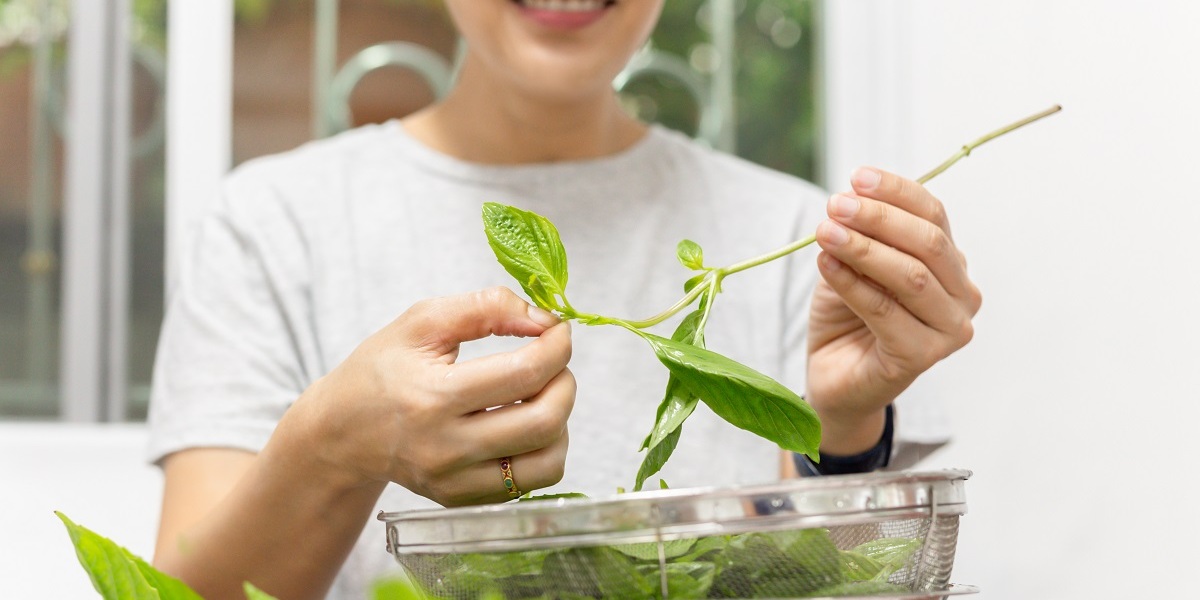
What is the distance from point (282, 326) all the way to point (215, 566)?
26 cm

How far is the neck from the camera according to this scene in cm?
96

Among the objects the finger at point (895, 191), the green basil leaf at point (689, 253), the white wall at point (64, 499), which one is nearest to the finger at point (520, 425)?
the green basil leaf at point (689, 253)

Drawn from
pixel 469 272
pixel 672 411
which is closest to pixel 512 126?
pixel 469 272

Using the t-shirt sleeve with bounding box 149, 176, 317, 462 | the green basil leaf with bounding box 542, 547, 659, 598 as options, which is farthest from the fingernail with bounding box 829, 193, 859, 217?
the t-shirt sleeve with bounding box 149, 176, 317, 462

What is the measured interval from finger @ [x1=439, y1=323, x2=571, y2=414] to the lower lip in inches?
16.0

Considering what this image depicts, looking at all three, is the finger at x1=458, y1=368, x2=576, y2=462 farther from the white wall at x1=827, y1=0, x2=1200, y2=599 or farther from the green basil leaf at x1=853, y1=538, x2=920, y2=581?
the white wall at x1=827, y1=0, x2=1200, y2=599

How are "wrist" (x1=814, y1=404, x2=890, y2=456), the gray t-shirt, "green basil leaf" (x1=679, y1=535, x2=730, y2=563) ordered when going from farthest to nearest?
the gray t-shirt, "wrist" (x1=814, y1=404, x2=890, y2=456), "green basil leaf" (x1=679, y1=535, x2=730, y2=563)

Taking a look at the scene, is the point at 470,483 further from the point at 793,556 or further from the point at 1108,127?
the point at 1108,127

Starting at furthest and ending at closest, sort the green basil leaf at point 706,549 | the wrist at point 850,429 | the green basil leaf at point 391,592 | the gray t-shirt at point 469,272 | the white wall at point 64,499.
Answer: the white wall at point 64,499
the gray t-shirt at point 469,272
the wrist at point 850,429
the green basil leaf at point 706,549
the green basil leaf at point 391,592

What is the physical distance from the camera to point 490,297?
0.48 m

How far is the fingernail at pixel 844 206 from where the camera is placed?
1.82 feet

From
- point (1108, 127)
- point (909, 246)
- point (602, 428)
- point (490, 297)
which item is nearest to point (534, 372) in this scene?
point (490, 297)

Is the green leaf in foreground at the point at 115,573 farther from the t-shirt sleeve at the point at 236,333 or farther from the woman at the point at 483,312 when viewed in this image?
the t-shirt sleeve at the point at 236,333

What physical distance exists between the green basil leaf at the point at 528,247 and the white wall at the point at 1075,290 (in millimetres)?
474
